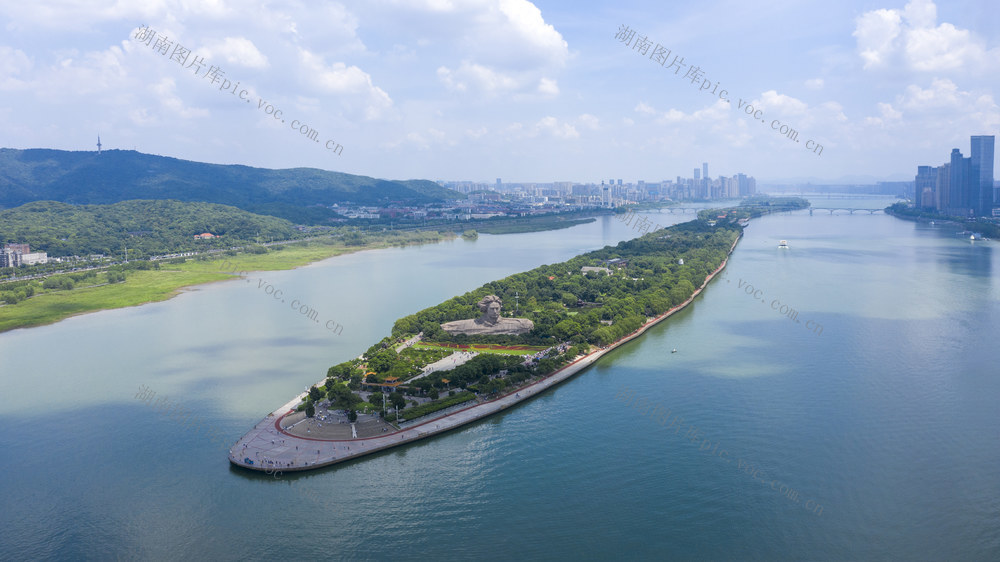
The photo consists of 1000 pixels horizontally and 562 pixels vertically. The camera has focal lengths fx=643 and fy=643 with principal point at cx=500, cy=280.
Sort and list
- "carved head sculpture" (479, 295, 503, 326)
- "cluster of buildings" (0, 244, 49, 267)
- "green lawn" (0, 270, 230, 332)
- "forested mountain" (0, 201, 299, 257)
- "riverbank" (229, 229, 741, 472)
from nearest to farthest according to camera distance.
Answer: "riverbank" (229, 229, 741, 472) < "carved head sculpture" (479, 295, 503, 326) < "green lawn" (0, 270, 230, 332) < "cluster of buildings" (0, 244, 49, 267) < "forested mountain" (0, 201, 299, 257)

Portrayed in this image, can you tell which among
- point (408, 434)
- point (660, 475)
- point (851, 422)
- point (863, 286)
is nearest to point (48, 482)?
point (408, 434)

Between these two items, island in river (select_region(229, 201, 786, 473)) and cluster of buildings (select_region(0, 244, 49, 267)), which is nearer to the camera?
island in river (select_region(229, 201, 786, 473))

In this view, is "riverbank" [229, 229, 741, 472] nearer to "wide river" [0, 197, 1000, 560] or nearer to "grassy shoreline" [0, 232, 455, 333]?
"wide river" [0, 197, 1000, 560]

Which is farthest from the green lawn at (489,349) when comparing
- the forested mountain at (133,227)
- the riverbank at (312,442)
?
the forested mountain at (133,227)

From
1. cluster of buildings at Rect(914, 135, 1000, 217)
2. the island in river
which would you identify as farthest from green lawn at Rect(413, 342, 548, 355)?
cluster of buildings at Rect(914, 135, 1000, 217)

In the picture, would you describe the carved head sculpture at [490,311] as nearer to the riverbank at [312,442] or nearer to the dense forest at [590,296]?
the dense forest at [590,296]

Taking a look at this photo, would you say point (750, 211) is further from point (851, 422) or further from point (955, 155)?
point (851, 422)
